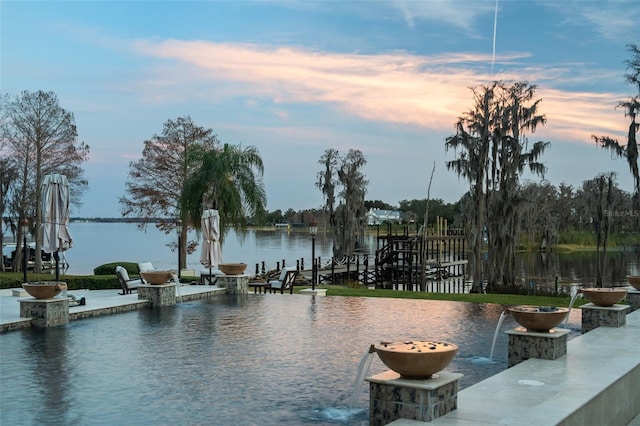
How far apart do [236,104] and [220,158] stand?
282 centimetres

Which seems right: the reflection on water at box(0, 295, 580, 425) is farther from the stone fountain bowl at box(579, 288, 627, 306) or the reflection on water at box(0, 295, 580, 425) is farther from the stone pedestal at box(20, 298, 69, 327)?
the stone fountain bowl at box(579, 288, 627, 306)

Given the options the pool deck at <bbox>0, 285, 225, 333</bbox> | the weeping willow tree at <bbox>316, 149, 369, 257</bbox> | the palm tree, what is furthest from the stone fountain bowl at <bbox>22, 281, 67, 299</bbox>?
the weeping willow tree at <bbox>316, 149, 369, 257</bbox>

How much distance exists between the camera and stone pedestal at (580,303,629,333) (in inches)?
432

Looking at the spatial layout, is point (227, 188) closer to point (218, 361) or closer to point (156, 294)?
point (156, 294)

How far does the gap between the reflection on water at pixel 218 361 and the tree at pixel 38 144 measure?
21.2 meters

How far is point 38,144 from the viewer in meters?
32.8

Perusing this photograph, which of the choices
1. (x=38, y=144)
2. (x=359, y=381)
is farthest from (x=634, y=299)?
(x=38, y=144)

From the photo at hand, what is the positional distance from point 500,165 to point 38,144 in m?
22.3

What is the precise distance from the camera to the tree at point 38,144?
32.6m

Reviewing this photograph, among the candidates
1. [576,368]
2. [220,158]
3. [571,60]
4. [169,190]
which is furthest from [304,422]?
[169,190]

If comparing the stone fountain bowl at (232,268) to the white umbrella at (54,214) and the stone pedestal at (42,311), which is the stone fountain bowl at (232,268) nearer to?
the white umbrella at (54,214)

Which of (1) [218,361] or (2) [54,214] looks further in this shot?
(2) [54,214]

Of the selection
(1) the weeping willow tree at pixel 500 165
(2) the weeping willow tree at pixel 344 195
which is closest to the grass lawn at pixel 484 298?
(1) the weeping willow tree at pixel 500 165

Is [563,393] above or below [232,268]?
below
